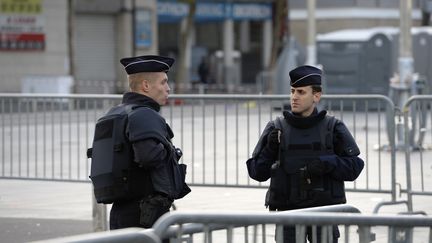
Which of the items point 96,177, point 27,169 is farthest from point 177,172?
point 27,169

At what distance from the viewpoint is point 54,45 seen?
3872 centimetres

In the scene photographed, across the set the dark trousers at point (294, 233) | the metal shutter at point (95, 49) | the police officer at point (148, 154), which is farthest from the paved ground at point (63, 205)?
the metal shutter at point (95, 49)

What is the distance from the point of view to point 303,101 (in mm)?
6867

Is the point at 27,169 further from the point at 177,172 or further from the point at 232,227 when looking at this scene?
the point at 232,227

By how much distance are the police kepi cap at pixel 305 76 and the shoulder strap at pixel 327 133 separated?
25 cm

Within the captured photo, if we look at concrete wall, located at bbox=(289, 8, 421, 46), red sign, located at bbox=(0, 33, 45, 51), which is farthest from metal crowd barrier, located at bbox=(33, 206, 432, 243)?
concrete wall, located at bbox=(289, 8, 421, 46)

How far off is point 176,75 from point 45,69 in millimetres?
6456

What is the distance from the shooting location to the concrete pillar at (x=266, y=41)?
166ft

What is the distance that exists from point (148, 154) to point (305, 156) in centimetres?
106

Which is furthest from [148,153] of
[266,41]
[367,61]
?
[266,41]

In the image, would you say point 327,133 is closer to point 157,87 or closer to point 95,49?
point 157,87

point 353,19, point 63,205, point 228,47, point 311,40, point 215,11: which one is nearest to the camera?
point 63,205

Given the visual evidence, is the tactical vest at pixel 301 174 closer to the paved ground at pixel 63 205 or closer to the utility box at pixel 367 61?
the paved ground at pixel 63 205

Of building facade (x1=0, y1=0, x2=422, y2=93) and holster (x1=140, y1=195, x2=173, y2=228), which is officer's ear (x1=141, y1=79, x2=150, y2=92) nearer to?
holster (x1=140, y1=195, x2=173, y2=228)
